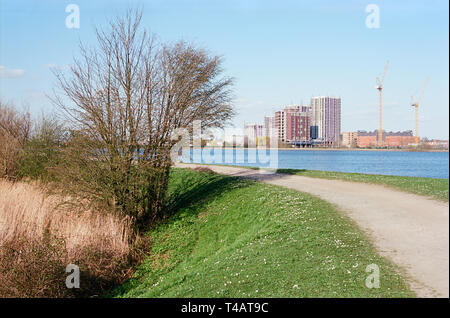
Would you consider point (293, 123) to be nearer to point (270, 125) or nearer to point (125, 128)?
point (270, 125)

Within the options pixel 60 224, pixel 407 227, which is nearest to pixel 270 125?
pixel 60 224

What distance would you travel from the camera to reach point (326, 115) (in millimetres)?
35406

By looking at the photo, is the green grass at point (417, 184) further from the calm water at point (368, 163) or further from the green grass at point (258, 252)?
the calm water at point (368, 163)

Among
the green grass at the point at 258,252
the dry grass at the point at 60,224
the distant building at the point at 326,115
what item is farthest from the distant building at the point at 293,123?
the dry grass at the point at 60,224

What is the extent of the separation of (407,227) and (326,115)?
27079 mm

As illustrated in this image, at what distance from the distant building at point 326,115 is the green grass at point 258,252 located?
1559cm

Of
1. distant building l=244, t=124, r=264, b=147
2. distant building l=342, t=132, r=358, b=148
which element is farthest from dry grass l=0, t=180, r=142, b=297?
distant building l=342, t=132, r=358, b=148

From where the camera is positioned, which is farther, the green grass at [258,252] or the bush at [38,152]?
the bush at [38,152]

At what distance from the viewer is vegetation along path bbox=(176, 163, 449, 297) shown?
643 cm

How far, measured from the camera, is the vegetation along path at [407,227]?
21.1 ft

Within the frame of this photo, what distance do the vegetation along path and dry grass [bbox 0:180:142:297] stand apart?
816 centimetres

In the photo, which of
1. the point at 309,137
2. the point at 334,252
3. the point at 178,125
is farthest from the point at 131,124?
the point at 309,137

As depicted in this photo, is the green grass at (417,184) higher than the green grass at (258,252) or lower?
higher

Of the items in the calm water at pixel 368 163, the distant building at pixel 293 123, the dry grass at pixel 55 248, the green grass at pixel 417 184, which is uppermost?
Answer: the distant building at pixel 293 123
